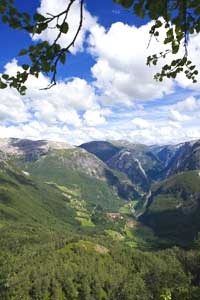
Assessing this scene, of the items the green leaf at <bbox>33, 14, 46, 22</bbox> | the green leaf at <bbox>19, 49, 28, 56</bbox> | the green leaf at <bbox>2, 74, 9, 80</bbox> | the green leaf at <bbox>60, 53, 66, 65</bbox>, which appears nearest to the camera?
the green leaf at <bbox>33, 14, 46, 22</bbox>

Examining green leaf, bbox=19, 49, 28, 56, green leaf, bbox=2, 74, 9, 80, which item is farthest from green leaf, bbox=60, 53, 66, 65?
green leaf, bbox=2, 74, 9, 80

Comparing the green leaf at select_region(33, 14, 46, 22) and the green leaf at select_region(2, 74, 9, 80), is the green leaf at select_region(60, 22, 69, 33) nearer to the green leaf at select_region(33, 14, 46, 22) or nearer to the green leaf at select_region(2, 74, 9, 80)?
the green leaf at select_region(33, 14, 46, 22)

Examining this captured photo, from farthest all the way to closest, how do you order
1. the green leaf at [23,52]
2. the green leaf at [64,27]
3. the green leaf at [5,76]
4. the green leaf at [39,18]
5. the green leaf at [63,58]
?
the green leaf at [5,76] < the green leaf at [63,58] < the green leaf at [23,52] < the green leaf at [64,27] < the green leaf at [39,18]

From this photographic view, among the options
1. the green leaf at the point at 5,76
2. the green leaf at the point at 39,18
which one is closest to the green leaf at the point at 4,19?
the green leaf at the point at 39,18

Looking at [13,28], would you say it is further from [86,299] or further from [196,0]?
[86,299]

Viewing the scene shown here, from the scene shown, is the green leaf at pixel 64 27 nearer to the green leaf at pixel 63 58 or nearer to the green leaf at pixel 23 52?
the green leaf at pixel 63 58

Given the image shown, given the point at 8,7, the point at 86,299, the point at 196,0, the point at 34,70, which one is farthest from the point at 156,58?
the point at 86,299

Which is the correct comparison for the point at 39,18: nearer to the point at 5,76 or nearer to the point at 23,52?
the point at 23,52

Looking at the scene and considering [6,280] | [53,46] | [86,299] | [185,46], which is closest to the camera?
[53,46]

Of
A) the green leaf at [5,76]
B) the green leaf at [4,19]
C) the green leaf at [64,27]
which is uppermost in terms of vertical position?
the green leaf at [4,19]

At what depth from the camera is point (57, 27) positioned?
611 centimetres

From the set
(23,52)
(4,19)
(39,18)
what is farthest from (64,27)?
(4,19)

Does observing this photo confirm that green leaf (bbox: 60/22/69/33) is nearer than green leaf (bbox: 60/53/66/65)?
Yes

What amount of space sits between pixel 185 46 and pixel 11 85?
3397mm
